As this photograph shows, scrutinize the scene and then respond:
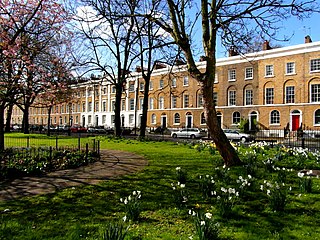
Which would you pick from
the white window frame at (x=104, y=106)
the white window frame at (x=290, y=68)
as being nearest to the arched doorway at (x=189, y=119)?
the white window frame at (x=290, y=68)

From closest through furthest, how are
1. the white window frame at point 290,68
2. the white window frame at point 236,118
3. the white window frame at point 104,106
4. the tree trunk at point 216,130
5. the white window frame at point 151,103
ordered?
the tree trunk at point 216,130, the white window frame at point 290,68, the white window frame at point 236,118, the white window frame at point 151,103, the white window frame at point 104,106

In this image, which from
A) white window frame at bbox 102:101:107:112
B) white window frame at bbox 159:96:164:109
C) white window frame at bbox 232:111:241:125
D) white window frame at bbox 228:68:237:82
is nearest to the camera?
white window frame at bbox 232:111:241:125

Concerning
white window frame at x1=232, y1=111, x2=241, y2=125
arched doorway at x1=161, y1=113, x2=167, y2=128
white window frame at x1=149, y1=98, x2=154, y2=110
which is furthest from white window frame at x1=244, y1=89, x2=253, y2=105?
white window frame at x1=149, y1=98, x2=154, y2=110

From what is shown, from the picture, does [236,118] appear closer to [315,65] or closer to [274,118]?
[274,118]

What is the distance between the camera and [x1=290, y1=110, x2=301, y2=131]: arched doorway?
1582 inches

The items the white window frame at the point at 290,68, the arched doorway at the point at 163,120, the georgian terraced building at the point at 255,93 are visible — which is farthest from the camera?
the arched doorway at the point at 163,120

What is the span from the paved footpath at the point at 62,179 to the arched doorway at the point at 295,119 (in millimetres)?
34386

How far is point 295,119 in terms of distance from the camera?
40688 mm

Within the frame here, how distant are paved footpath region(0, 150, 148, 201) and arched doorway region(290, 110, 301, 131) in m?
34.4

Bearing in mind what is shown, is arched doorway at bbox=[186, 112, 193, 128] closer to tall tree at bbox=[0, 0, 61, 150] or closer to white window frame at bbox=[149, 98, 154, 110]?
white window frame at bbox=[149, 98, 154, 110]

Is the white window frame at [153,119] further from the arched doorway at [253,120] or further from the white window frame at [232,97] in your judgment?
the arched doorway at [253,120]

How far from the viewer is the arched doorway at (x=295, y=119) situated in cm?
4019

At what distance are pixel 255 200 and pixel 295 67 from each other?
1544 inches

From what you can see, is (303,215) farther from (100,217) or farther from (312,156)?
(312,156)
